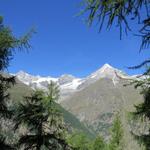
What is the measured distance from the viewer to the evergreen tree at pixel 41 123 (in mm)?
23750

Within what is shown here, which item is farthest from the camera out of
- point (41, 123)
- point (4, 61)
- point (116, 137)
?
point (116, 137)

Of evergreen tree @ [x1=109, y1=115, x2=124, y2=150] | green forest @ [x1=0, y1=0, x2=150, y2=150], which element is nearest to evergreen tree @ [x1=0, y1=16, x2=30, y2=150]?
green forest @ [x1=0, y1=0, x2=150, y2=150]

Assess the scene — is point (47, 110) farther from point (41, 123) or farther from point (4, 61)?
point (4, 61)

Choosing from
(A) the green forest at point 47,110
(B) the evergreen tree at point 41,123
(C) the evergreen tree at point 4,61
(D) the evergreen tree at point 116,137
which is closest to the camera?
(A) the green forest at point 47,110

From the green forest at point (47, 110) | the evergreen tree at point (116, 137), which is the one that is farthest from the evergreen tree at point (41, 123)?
the evergreen tree at point (116, 137)

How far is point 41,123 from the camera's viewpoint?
80.5 ft

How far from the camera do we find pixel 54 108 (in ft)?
83.8

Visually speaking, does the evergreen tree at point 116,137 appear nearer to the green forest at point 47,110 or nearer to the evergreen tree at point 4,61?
the green forest at point 47,110

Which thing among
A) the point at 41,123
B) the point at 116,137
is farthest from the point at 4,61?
the point at 116,137

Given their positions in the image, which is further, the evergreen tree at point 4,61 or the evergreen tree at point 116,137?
the evergreen tree at point 116,137

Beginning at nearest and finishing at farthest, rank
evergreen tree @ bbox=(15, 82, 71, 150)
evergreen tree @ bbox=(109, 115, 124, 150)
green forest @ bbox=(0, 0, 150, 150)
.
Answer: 1. green forest @ bbox=(0, 0, 150, 150)
2. evergreen tree @ bbox=(15, 82, 71, 150)
3. evergreen tree @ bbox=(109, 115, 124, 150)

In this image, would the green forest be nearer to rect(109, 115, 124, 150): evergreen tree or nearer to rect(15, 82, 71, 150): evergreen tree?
rect(15, 82, 71, 150): evergreen tree

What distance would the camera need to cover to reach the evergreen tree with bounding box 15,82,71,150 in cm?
2375

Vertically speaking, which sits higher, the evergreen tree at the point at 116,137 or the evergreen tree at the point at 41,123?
the evergreen tree at the point at 116,137
